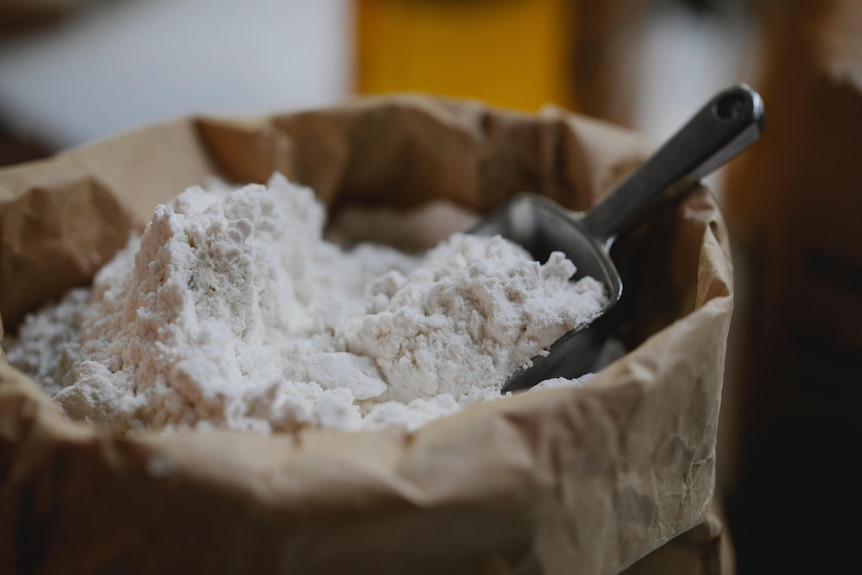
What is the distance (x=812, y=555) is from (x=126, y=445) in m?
0.62

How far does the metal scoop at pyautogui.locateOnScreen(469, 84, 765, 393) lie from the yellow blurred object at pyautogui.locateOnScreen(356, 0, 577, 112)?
47cm

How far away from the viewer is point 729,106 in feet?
1.67

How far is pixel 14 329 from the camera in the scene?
521 millimetres

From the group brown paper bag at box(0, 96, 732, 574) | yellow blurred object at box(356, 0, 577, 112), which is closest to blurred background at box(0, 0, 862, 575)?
yellow blurred object at box(356, 0, 577, 112)

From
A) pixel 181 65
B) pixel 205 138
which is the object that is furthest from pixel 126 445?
pixel 181 65

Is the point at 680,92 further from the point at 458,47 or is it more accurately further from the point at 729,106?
the point at 729,106

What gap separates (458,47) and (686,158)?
53cm

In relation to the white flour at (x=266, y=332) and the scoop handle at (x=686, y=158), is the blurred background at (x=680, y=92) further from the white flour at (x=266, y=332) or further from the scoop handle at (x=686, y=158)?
the white flour at (x=266, y=332)

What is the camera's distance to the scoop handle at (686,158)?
0.50 metres

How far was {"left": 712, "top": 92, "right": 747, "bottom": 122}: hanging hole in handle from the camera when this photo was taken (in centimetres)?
50

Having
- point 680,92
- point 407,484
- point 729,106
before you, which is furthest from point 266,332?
point 680,92

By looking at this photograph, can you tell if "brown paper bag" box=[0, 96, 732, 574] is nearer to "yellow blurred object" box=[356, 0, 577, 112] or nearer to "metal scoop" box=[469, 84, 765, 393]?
"metal scoop" box=[469, 84, 765, 393]

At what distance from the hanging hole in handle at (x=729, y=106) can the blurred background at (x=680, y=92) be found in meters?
0.15

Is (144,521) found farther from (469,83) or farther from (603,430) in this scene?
(469,83)
